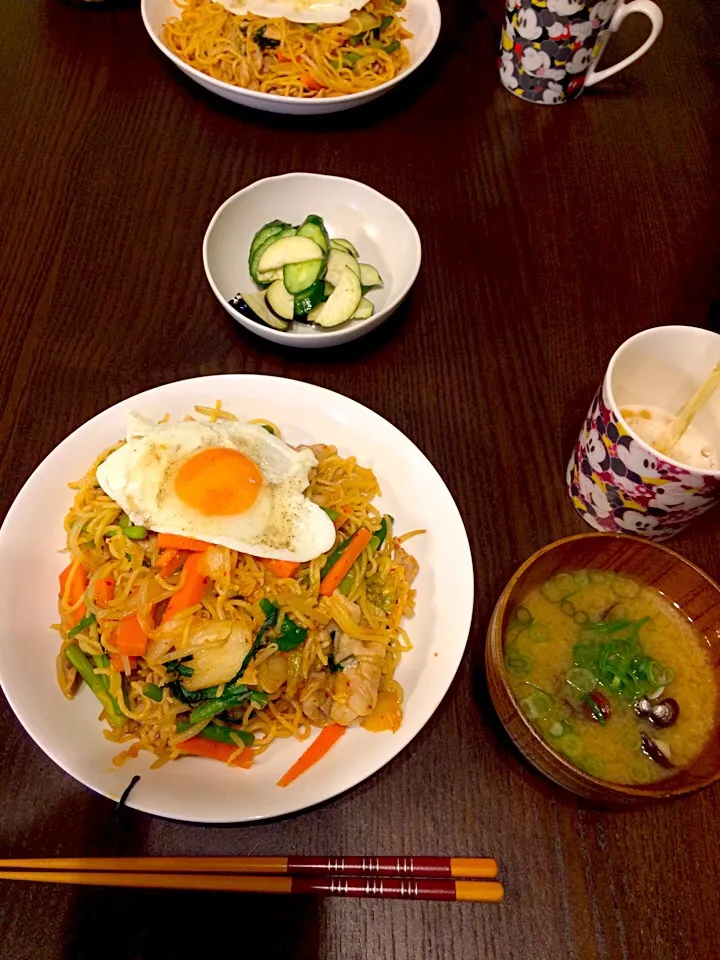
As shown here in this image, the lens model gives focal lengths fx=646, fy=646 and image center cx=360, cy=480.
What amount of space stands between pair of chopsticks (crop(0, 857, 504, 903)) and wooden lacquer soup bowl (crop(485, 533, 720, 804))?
13.4 inches

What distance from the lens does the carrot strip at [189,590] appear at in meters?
1.73

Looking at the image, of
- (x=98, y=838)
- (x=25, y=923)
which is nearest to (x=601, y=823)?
(x=98, y=838)

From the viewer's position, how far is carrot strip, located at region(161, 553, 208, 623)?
1729mm

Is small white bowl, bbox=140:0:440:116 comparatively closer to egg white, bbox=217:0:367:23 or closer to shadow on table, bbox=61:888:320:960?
egg white, bbox=217:0:367:23

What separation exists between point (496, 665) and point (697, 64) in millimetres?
3558

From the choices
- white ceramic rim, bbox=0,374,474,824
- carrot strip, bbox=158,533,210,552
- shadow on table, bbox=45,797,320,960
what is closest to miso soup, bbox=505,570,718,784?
white ceramic rim, bbox=0,374,474,824

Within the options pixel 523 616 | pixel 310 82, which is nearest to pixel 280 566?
pixel 523 616

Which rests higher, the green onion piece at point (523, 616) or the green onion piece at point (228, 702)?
the green onion piece at point (523, 616)

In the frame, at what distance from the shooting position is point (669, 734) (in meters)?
1.57

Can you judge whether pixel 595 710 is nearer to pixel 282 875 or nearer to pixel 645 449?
pixel 645 449

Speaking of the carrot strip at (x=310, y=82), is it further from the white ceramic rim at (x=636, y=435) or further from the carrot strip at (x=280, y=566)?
the carrot strip at (x=280, y=566)

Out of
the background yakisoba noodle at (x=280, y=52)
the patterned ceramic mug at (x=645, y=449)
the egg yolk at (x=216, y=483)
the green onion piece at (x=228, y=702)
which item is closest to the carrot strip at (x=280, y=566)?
the egg yolk at (x=216, y=483)

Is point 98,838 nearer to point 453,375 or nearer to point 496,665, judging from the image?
point 496,665

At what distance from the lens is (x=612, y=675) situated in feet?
5.33
